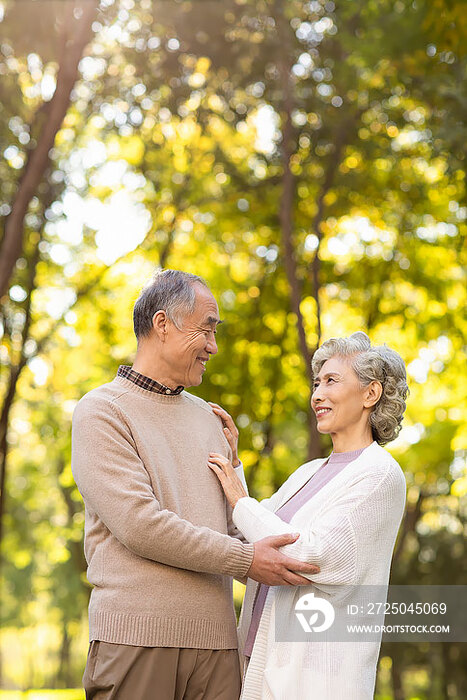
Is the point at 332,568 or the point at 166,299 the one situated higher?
the point at 166,299

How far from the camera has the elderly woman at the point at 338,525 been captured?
2.91 metres

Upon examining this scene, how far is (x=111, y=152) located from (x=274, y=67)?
415 centimetres

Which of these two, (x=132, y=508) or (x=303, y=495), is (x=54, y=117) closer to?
(x=303, y=495)

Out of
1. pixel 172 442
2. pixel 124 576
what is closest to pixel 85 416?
pixel 172 442

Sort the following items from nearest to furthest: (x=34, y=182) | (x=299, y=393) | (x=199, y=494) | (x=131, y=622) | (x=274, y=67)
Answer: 1. (x=131, y=622)
2. (x=199, y=494)
3. (x=34, y=182)
4. (x=274, y=67)
5. (x=299, y=393)

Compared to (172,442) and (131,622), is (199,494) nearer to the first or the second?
(172,442)

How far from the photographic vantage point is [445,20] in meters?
7.18

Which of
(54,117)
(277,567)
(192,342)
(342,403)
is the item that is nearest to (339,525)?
(277,567)

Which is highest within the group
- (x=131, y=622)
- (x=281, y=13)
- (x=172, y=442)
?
(x=281, y=13)

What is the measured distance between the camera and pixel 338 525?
294cm

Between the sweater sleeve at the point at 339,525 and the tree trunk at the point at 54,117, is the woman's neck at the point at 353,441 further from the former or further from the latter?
the tree trunk at the point at 54,117

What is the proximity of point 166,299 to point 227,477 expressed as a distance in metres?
0.72

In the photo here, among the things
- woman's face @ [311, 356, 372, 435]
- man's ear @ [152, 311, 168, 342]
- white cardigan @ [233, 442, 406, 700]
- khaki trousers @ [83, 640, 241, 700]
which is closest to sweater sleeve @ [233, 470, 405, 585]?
white cardigan @ [233, 442, 406, 700]

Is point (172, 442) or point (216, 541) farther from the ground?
point (172, 442)
